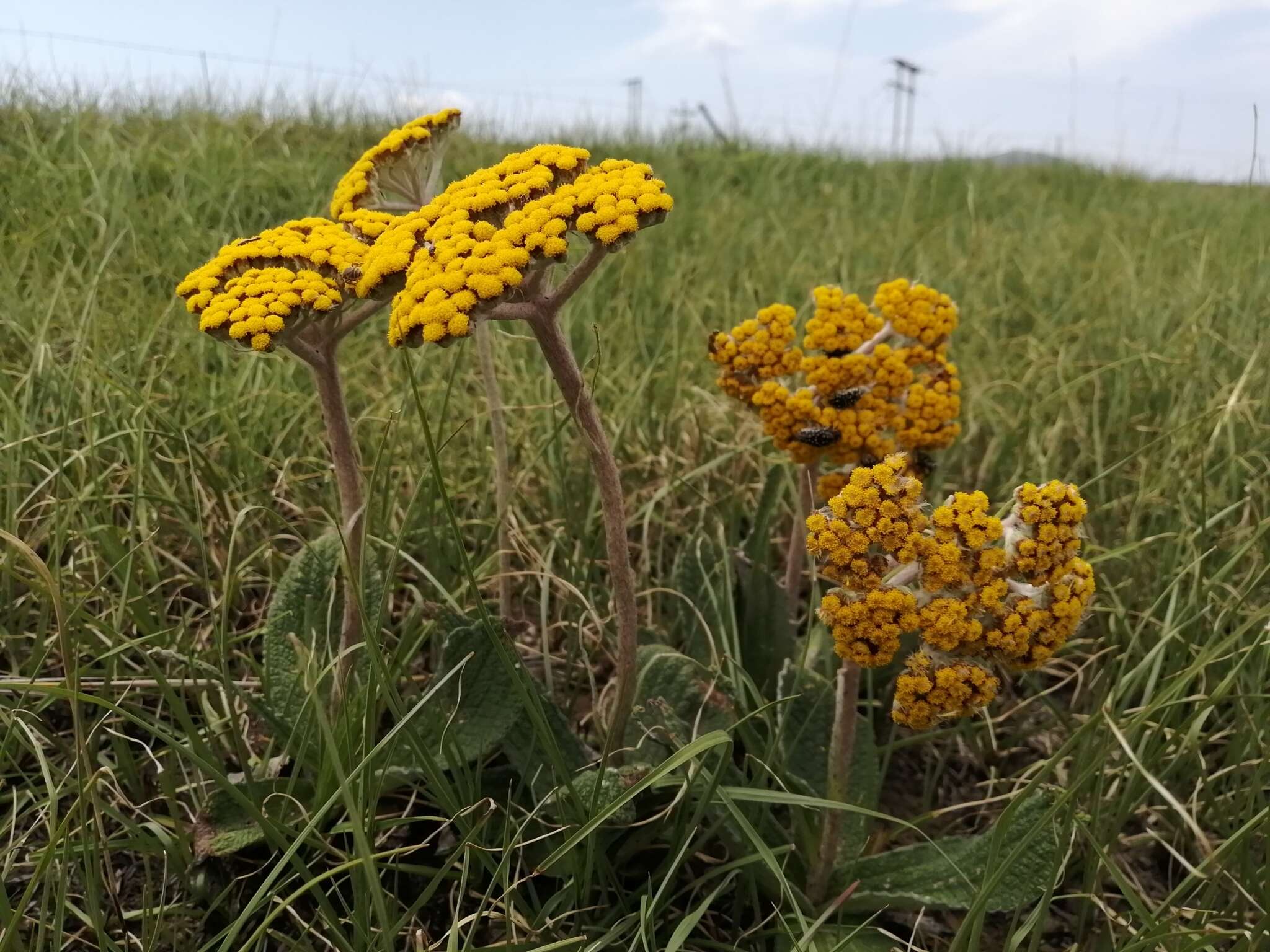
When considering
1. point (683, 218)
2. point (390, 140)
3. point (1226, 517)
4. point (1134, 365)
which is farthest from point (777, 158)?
point (390, 140)

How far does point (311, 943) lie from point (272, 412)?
1401 mm

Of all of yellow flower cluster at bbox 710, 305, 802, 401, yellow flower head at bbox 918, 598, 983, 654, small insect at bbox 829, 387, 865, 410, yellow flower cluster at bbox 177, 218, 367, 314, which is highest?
yellow flower cluster at bbox 177, 218, 367, 314

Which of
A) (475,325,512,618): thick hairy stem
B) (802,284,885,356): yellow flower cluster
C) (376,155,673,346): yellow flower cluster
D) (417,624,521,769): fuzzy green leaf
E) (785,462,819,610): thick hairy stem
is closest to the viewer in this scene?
(376,155,673,346): yellow flower cluster

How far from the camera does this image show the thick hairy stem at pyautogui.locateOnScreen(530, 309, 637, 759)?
3.86 feet

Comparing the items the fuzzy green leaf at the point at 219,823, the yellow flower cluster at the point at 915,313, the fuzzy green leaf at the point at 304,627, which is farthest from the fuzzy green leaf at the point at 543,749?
the yellow flower cluster at the point at 915,313

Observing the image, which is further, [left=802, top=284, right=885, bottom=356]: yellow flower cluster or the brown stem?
[left=802, top=284, right=885, bottom=356]: yellow flower cluster

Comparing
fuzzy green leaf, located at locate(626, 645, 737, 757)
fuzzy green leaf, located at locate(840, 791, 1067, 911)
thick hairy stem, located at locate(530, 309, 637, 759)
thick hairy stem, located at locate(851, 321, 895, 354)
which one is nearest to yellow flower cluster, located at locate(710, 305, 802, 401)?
thick hairy stem, located at locate(851, 321, 895, 354)

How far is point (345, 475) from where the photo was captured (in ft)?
4.55

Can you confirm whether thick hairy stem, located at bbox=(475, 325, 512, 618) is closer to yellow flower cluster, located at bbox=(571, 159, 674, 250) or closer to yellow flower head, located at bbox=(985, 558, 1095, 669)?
yellow flower cluster, located at bbox=(571, 159, 674, 250)

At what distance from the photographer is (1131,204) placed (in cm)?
653

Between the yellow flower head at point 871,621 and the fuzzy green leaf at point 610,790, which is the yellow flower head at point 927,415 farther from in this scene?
the fuzzy green leaf at point 610,790

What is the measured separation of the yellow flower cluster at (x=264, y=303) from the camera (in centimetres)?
117

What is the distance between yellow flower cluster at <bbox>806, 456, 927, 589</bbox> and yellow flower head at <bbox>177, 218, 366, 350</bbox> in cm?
71

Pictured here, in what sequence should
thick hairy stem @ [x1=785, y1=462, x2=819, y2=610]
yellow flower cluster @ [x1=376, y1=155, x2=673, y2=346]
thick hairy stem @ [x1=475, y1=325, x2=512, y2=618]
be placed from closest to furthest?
yellow flower cluster @ [x1=376, y1=155, x2=673, y2=346], thick hairy stem @ [x1=475, y1=325, x2=512, y2=618], thick hairy stem @ [x1=785, y1=462, x2=819, y2=610]
